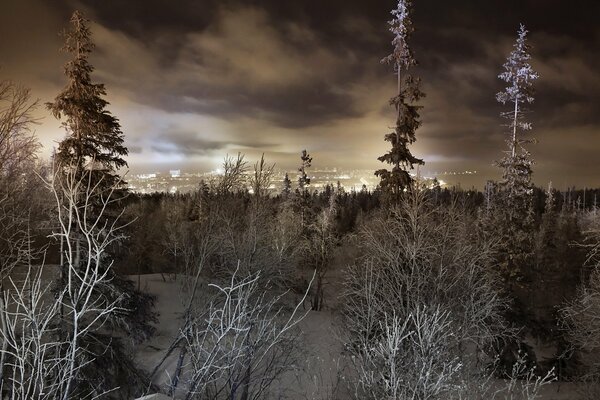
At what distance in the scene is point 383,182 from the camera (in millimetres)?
22156

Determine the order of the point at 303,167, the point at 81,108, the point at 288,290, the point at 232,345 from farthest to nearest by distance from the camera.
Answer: the point at 303,167
the point at 288,290
the point at 81,108
the point at 232,345

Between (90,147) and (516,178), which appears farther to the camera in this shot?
(516,178)

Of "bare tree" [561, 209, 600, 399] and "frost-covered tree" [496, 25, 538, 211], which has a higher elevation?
"frost-covered tree" [496, 25, 538, 211]

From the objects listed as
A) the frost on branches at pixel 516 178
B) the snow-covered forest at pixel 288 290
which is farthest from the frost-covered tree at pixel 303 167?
the frost on branches at pixel 516 178

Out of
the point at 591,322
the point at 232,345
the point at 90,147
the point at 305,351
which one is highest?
the point at 90,147

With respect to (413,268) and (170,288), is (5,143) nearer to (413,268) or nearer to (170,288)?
(413,268)

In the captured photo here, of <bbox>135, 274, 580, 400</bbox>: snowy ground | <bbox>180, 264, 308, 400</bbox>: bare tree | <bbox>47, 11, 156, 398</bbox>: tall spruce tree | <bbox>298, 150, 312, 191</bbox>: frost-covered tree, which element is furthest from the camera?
<bbox>298, 150, 312, 191</bbox>: frost-covered tree

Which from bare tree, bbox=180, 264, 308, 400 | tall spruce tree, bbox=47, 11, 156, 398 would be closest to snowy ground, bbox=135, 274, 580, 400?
tall spruce tree, bbox=47, 11, 156, 398

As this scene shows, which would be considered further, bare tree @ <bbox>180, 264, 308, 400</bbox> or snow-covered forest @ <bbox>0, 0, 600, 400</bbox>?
snow-covered forest @ <bbox>0, 0, 600, 400</bbox>

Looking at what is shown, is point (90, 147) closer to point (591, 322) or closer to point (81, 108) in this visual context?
point (81, 108)

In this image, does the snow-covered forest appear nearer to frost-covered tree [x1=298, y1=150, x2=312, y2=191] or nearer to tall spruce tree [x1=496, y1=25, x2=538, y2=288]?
tall spruce tree [x1=496, y1=25, x2=538, y2=288]

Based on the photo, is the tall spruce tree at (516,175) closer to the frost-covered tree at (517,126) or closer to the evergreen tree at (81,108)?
the frost-covered tree at (517,126)

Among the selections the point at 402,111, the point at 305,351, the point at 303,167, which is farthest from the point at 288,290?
the point at 303,167

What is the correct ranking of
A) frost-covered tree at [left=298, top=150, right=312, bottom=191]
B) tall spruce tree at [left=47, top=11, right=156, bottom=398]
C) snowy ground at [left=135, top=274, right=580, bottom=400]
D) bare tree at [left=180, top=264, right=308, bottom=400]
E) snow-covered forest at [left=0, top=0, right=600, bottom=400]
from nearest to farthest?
bare tree at [left=180, top=264, right=308, bottom=400], snow-covered forest at [left=0, top=0, right=600, bottom=400], tall spruce tree at [left=47, top=11, right=156, bottom=398], snowy ground at [left=135, top=274, right=580, bottom=400], frost-covered tree at [left=298, top=150, right=312, bottom=191]
